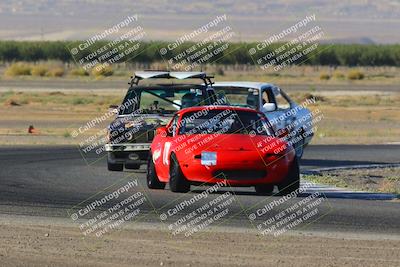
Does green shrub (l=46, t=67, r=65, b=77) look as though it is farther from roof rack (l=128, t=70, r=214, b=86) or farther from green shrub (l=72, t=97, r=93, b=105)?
roof rack (l=128, t=70, r=214, b=86)

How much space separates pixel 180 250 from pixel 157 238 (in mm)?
968

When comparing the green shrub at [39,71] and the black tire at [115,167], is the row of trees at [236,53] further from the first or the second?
the black tire at [115,167]

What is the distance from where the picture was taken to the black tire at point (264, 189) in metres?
18.4

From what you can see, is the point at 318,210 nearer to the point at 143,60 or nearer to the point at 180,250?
the point at 180,250

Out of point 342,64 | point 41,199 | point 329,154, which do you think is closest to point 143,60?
point 342,64

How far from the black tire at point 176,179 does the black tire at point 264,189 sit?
42.3 inches

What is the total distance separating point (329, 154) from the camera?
97.0 feet

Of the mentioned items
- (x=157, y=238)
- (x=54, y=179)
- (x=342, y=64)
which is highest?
(x=157, y=238)

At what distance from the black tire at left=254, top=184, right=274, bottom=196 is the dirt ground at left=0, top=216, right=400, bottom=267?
4.26 m

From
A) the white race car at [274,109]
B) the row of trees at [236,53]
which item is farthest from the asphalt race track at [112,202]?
the row of trees at [236,53]

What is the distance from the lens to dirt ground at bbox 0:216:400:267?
38.6 ft

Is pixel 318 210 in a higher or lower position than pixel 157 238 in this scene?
lower

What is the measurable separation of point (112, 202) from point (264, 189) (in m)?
2.65

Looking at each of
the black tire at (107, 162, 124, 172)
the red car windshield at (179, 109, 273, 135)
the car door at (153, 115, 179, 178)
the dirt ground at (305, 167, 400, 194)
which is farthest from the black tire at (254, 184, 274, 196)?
the black tire at (107, 162, 124, 172)
